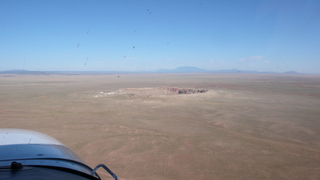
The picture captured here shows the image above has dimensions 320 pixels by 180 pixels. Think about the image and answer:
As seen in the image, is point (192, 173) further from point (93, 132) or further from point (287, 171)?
point (93, 132)

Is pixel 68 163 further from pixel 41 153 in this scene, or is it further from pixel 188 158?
pixel 188 158

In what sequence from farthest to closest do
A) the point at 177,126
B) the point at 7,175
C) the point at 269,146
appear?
1. the point at 177,126
2. the point at 269,146
3. the point at 7,175

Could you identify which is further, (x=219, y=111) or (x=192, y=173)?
(x=219, y=111)

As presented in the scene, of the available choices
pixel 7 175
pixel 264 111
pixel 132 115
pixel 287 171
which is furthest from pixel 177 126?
pixel 7 175

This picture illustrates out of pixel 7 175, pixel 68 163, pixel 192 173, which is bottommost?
pixel 192 173

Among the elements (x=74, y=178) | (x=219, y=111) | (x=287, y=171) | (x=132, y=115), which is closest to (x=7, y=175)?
(x=74, y=178)

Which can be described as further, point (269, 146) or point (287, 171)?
point (269, 146)

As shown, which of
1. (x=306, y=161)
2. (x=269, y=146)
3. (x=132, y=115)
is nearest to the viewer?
(x=306, y=161)

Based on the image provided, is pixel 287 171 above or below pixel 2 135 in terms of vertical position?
below

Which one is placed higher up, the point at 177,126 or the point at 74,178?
the point at 74,178
